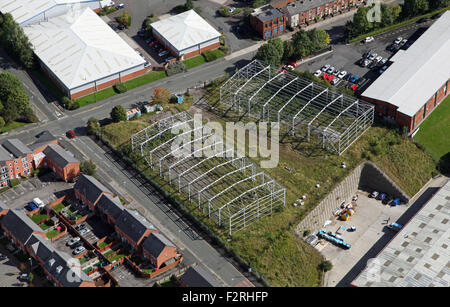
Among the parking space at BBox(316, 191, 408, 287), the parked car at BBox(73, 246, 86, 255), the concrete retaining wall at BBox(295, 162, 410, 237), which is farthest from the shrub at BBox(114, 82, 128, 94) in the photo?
the parking space at BBox(316, 191, 408, 287)

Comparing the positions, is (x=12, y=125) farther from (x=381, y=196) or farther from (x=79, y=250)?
(x=381, y=196)

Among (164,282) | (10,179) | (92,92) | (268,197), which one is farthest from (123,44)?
(164,282)

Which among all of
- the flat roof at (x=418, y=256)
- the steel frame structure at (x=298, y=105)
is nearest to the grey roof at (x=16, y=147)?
the steel frame structure at (x=298, y=105)

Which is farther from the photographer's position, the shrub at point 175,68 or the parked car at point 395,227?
the shrub at point 175,68

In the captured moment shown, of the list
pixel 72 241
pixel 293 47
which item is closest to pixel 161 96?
pixel 293 47

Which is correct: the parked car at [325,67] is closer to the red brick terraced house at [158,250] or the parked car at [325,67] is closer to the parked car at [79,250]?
the red brick terraced house at [158,250]

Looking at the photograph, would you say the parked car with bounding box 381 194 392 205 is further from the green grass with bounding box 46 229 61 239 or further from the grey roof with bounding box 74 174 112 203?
the green grass with bounding box 46 229 61 239
